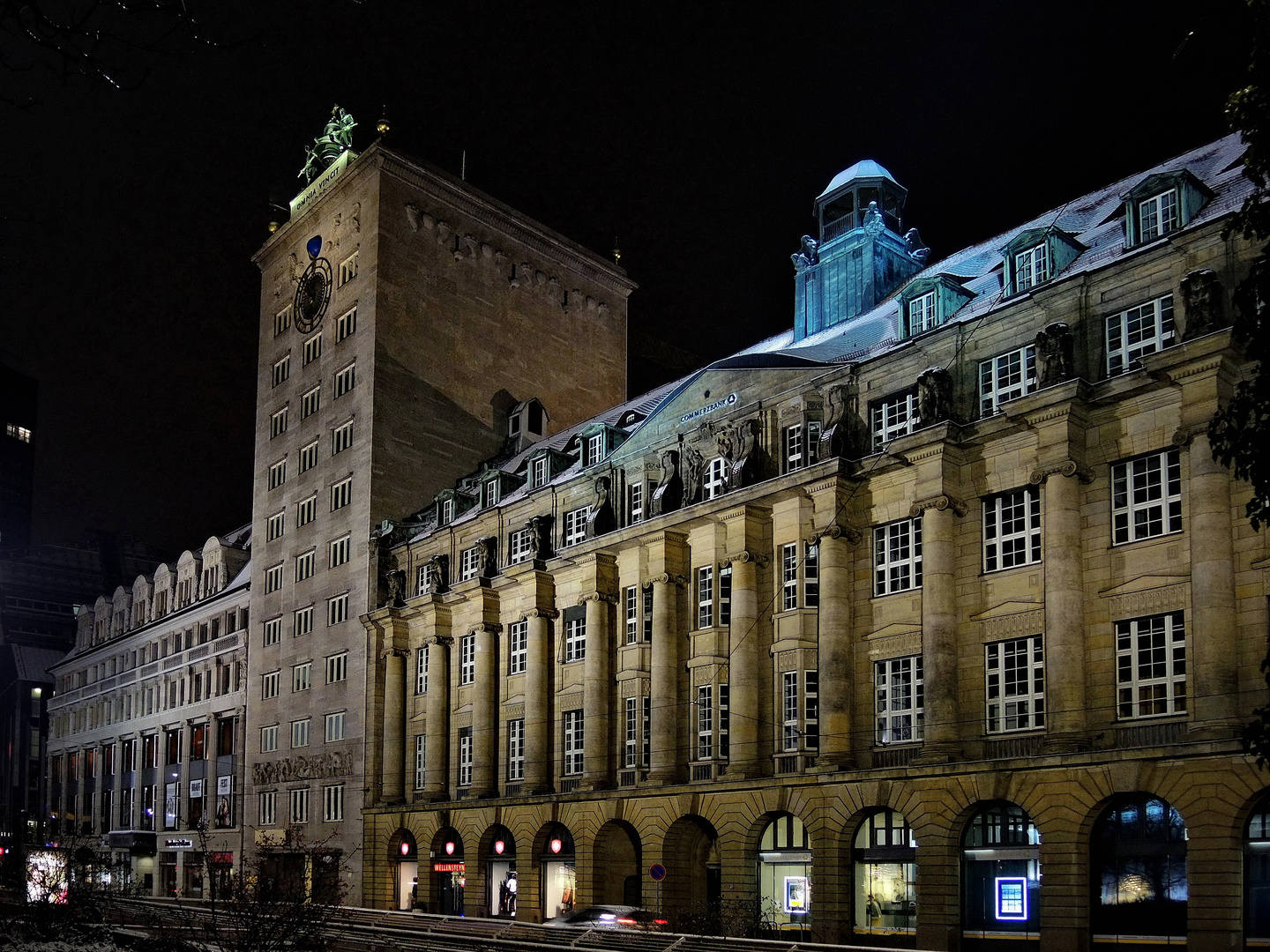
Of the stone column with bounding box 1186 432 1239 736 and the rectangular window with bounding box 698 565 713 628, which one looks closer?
the stone column with bounding box 1186 432 1239 736

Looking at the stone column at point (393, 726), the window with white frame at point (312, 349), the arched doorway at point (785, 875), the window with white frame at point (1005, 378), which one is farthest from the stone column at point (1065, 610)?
the window with white frame at point (312, 349)

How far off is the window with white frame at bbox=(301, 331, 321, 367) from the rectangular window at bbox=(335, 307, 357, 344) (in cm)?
275

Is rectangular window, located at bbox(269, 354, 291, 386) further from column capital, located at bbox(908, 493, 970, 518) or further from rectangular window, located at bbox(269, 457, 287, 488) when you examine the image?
column capital, located at bbox(908, 493, 970, 518)

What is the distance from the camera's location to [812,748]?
50.6 m

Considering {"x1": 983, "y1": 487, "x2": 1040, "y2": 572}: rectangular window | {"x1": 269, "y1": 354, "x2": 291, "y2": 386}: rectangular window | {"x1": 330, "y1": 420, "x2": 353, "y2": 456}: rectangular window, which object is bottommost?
{"x1": 983, "y1": 487, "x2": 1040, "y2": 572}: rectangular window

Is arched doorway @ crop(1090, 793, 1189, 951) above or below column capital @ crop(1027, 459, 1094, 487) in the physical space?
below

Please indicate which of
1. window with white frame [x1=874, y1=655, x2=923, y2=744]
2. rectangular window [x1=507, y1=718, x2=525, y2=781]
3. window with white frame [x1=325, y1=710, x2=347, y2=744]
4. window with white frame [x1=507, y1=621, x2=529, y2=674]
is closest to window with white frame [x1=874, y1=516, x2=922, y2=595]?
window with white frame [x1=874, y1=655, x2=923, y2=744]

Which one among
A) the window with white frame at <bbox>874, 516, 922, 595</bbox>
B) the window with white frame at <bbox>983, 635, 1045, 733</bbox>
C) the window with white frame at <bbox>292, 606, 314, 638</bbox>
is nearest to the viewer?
the window with white frame at <bbox>983, 635, 1045, 733</bbox>

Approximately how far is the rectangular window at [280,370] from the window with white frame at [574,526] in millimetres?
32752

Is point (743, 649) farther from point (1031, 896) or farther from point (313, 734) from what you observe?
point (313, 734)

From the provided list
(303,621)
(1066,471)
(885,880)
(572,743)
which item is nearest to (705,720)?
(572,743)

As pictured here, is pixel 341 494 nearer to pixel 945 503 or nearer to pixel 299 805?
pixel 299 805

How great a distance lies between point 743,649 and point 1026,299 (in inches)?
655

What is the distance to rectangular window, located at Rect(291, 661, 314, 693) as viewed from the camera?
3324 inches
